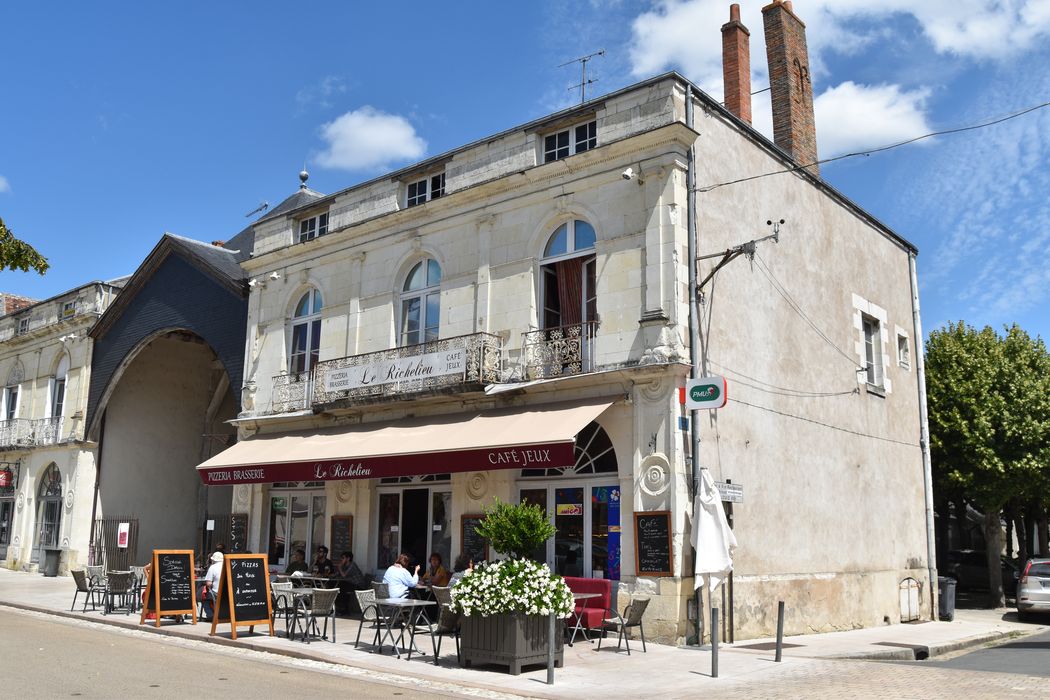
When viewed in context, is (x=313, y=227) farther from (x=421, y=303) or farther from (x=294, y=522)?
(x=294, y=522)

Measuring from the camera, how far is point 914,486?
18625mm

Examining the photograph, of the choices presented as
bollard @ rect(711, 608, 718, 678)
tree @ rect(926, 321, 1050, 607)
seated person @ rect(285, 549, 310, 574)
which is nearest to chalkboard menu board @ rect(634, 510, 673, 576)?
bollard @ rect(711, 608, 718, 678)

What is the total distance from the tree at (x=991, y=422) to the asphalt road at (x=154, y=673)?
17197 mm

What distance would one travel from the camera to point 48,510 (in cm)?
2527

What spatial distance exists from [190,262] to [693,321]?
45.1ft

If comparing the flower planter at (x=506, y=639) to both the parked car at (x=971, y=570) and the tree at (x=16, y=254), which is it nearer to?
the tree at (x=16, y=254)

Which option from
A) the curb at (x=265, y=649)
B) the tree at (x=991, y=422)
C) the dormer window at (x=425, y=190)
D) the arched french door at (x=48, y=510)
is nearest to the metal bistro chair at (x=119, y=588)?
the curb at (x=265, y=649)

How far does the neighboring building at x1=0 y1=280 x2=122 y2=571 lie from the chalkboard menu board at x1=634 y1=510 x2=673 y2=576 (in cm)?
1747

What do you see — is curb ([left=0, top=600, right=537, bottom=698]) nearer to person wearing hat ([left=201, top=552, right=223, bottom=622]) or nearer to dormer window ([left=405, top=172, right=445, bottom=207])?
person wearing hat ([left=201, top=552, right=223, bottom=622])

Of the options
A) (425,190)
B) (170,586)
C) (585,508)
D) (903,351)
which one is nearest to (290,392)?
(425,190)

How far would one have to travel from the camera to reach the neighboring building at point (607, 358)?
12953 mm

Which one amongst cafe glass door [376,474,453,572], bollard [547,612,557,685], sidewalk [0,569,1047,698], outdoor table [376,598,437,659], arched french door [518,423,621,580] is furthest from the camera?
cafe glass door [376,474,453,572]

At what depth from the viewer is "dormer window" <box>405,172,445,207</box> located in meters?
16.6

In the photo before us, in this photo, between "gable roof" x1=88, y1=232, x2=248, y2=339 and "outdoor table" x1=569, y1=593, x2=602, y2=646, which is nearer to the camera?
"outdoor table" x1=569, y1=593, x2=602, y2=646
